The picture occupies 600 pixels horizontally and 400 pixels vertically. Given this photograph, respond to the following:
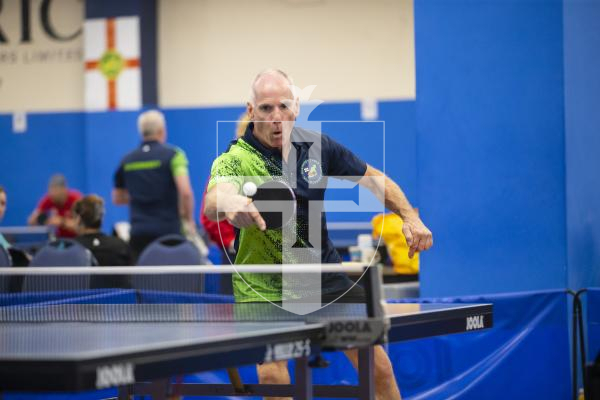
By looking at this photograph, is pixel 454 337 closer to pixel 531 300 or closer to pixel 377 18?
pixel 531 300

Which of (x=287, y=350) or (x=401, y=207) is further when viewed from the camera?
(x=401, y=207)

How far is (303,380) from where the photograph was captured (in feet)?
8.91

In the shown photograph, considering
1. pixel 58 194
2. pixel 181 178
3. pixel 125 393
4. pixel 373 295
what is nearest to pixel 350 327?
pixel 373 295

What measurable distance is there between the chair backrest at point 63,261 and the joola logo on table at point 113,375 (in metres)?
4.07

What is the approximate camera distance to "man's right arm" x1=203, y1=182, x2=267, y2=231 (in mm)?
2549

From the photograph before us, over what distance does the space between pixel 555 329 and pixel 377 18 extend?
24.4 ft

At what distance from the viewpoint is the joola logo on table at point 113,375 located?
1893 millimetres

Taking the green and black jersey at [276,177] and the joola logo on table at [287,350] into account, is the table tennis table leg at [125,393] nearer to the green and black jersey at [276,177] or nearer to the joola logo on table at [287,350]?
the green and black jersey at [276,177]

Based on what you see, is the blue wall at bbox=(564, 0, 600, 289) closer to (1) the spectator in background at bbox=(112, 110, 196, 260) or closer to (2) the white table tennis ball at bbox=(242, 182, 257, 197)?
(2) the white table tennis ball at bbox=(242, 182, 257, 197)

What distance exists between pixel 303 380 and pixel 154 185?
16.0 ft

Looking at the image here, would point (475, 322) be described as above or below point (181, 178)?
below

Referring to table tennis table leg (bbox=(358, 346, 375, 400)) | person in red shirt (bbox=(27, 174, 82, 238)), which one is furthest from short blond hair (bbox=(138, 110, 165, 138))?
table tennis table leg (bbox=(358, 346, 375, 400))

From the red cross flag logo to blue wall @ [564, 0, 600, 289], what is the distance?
7.85 meters

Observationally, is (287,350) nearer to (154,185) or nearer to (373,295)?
(373,295)
